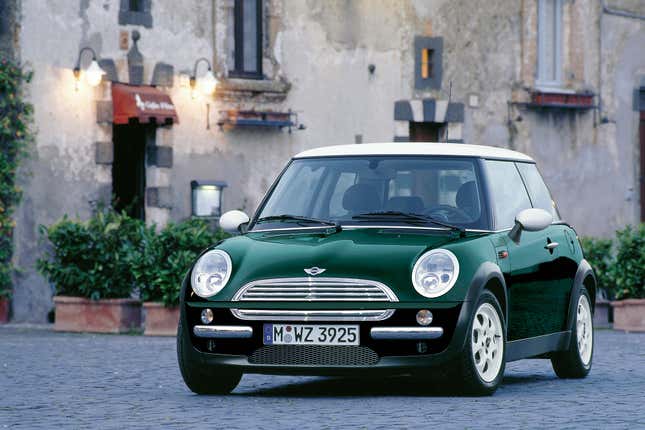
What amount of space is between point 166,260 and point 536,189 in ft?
23.3

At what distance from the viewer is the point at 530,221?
Result: 10914 mm

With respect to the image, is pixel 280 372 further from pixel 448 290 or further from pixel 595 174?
pixel 595 174

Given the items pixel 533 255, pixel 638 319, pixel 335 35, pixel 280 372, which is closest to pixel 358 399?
pixel 280 372

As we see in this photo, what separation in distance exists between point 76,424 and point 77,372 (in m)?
4.00

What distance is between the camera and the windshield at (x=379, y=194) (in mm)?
10859

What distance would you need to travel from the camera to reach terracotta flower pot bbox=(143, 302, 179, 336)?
18.2 m

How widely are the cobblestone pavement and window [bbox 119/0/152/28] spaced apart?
8.81m

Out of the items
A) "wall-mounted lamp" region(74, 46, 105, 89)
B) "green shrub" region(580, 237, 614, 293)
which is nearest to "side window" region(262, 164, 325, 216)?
"green shrub" region(580, 237, 614, 293)

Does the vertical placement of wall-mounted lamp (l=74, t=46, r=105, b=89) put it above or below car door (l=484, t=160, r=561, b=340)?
above

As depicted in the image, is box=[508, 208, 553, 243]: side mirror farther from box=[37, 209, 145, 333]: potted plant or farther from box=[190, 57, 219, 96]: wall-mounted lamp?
box=[190, 57, 219, 96]: wall-mounted lamp

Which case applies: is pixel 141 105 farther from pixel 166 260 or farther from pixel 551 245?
pixel 551 245

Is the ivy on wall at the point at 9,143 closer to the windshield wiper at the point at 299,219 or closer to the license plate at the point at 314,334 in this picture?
the windshield wiper at the point at 299,219

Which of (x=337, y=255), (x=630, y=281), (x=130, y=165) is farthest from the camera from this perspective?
(x=130, y=165)

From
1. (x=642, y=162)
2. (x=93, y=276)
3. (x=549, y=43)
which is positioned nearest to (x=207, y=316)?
(x=93, y=276)
